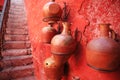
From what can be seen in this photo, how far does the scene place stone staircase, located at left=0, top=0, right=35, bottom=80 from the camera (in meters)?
2.73

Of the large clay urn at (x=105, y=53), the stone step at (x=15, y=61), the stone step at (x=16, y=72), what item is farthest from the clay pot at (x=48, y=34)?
the stone step at (x=15, y=61)

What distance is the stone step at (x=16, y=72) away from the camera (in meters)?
2.60

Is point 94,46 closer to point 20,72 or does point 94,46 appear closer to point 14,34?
point 20,72

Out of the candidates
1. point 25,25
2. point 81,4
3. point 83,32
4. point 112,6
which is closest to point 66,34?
point 83,32

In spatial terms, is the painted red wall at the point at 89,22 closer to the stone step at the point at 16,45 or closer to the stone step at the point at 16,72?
the stone step at the point at 16,72

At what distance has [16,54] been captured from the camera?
3.14m

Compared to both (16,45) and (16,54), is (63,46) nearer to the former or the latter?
(16,54)

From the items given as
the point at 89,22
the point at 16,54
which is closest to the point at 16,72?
the point at 16,54

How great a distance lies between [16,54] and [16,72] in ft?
1.74

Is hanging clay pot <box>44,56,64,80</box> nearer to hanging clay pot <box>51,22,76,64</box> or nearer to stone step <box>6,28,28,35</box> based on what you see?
hanging clay pot <box>51,22,76,64</box>

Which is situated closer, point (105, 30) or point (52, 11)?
point (105, 30)

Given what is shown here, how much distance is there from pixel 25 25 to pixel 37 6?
2.11 meters

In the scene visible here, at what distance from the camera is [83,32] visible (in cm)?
121

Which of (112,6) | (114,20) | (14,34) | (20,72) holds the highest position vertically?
(112,6)
